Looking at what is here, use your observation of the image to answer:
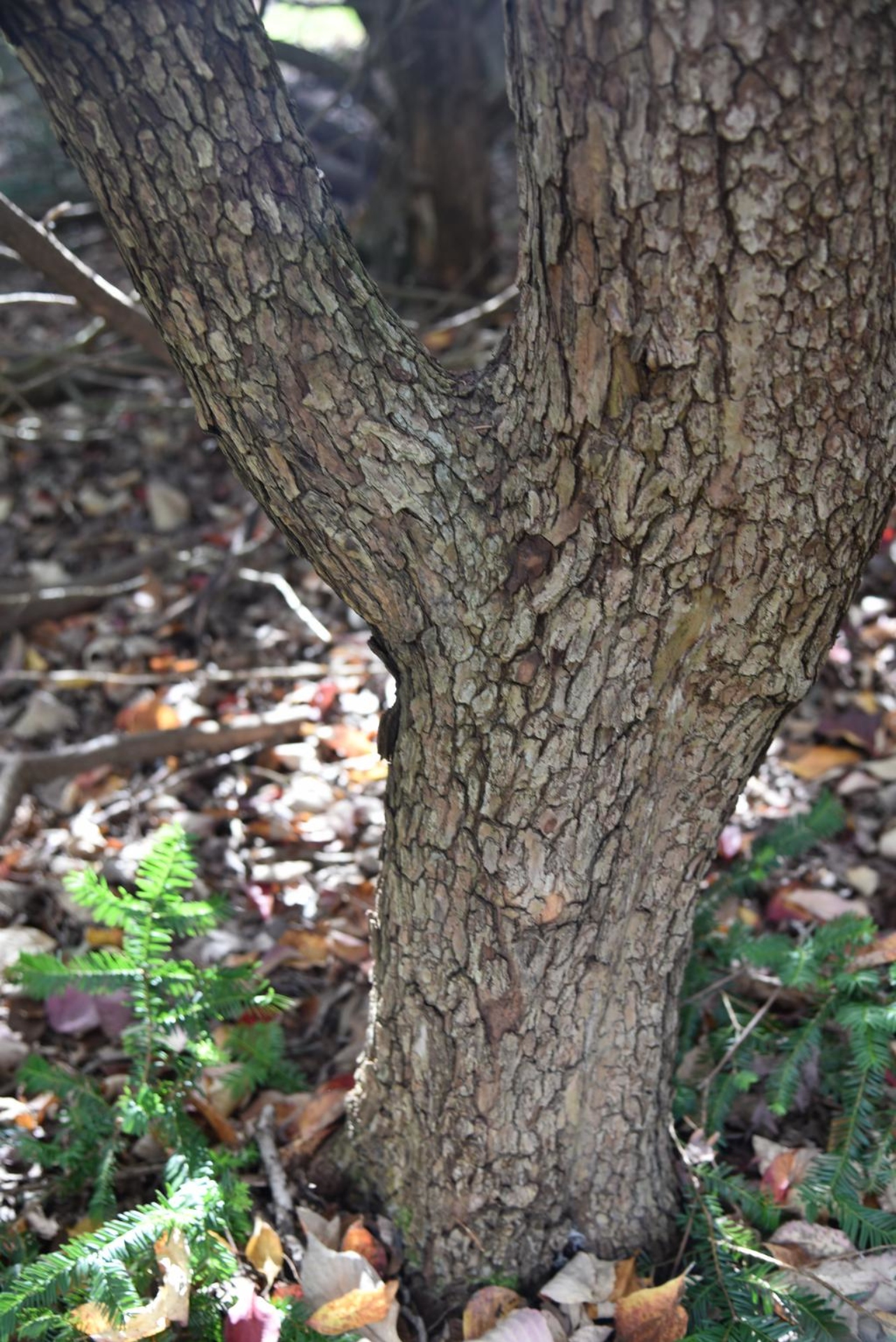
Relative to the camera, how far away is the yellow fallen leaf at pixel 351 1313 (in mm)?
1656

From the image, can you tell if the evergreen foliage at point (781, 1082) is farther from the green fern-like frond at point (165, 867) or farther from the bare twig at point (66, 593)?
the bare twig at point (66, 593)

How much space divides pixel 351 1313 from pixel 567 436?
1.43m

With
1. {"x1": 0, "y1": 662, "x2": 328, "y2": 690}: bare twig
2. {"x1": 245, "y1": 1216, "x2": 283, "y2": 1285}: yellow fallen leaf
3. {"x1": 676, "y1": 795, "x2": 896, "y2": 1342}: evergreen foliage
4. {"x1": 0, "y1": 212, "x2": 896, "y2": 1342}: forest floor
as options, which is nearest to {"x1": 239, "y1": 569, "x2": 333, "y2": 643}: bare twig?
{"x1": 0, "y1": 212, "x2": 896, "y2": 1342}: forest floor

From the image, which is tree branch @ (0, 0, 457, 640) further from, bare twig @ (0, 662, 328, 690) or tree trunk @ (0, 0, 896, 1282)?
bare twig @ (0, 662, 328, 690)

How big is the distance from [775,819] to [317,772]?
1.33 metres

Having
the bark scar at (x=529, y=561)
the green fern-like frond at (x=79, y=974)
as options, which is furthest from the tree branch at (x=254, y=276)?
the green fern-like frond at (x=79, y=974)

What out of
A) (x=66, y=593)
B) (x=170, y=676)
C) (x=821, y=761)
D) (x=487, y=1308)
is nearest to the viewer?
(x=487, y=1308)

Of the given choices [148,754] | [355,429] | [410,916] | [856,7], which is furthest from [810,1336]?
[148,754]

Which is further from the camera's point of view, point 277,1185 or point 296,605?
point 296,605

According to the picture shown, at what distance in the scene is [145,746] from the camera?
126 inches

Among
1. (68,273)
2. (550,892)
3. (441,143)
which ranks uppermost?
(441,143)

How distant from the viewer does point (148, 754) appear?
3.22 meters

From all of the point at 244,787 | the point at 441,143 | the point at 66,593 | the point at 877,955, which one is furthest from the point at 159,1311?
the point at 441,143

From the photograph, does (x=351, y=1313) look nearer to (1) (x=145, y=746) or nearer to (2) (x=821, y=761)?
(1) (x=145, y=746)
